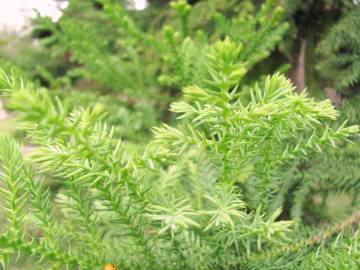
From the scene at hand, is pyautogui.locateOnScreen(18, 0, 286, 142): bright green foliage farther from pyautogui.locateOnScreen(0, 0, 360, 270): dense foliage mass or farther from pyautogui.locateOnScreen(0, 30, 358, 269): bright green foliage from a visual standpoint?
pyautogui.locateOnScreen(0, 30, 358, 269): bright green foliage

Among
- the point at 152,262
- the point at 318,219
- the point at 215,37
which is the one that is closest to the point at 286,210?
the point at 318,219

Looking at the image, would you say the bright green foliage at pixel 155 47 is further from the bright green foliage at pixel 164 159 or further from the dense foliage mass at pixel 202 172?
the bright green foliage at pixel 164 159

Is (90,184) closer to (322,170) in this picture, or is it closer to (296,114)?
(296,114)

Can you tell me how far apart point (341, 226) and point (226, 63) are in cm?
47

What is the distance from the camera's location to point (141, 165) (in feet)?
1.54

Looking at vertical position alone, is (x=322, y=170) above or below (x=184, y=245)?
above

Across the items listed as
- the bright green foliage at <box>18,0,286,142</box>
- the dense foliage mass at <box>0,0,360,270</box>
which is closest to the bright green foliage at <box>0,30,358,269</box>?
the dense foliage mass at <box>0,0,360,270</box>

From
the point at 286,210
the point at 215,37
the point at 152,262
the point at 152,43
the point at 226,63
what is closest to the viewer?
the point at 226,63

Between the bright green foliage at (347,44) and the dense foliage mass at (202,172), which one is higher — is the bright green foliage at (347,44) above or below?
above

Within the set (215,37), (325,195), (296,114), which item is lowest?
(325,195)

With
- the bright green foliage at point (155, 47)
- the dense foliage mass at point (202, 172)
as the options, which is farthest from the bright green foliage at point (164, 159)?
the bright green foliage at point (155, 47)

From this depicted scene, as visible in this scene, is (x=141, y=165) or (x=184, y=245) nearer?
(x=141, y=165)

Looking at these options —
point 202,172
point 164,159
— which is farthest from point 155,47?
point 164,159

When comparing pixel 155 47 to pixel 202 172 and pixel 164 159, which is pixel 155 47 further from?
pixel 164 159
